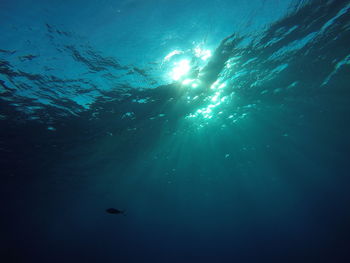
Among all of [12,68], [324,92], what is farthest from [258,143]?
[12,68]

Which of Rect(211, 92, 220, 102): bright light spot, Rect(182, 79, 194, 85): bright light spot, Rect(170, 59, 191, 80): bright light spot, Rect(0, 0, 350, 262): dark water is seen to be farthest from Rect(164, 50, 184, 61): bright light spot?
Rect(211, 92, 220, 102): bright light spot

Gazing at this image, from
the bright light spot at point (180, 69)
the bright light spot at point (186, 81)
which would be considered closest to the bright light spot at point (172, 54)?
the bright light spot at point (180, 69)

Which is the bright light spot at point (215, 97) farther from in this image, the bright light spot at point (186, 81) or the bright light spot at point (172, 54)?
the bright light spot at point (172, 54)

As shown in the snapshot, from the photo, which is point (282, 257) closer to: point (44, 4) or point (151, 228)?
point (44, 4)

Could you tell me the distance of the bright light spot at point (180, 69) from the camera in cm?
1183

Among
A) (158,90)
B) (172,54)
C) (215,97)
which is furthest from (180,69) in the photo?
(215,97)

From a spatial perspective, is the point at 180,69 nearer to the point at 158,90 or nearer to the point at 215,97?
the point at 158,90

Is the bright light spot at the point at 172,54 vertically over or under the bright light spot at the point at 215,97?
under

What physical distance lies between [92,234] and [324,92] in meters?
133

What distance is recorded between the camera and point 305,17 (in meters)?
10.6

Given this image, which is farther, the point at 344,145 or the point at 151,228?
the point at 151,228

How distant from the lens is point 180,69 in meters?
12.4

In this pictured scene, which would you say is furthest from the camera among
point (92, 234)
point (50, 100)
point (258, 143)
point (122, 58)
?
point (92, 234)

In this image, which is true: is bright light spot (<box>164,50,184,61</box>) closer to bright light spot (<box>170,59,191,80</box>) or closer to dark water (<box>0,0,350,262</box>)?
dark water (<box>0,0,350,262</box>)
